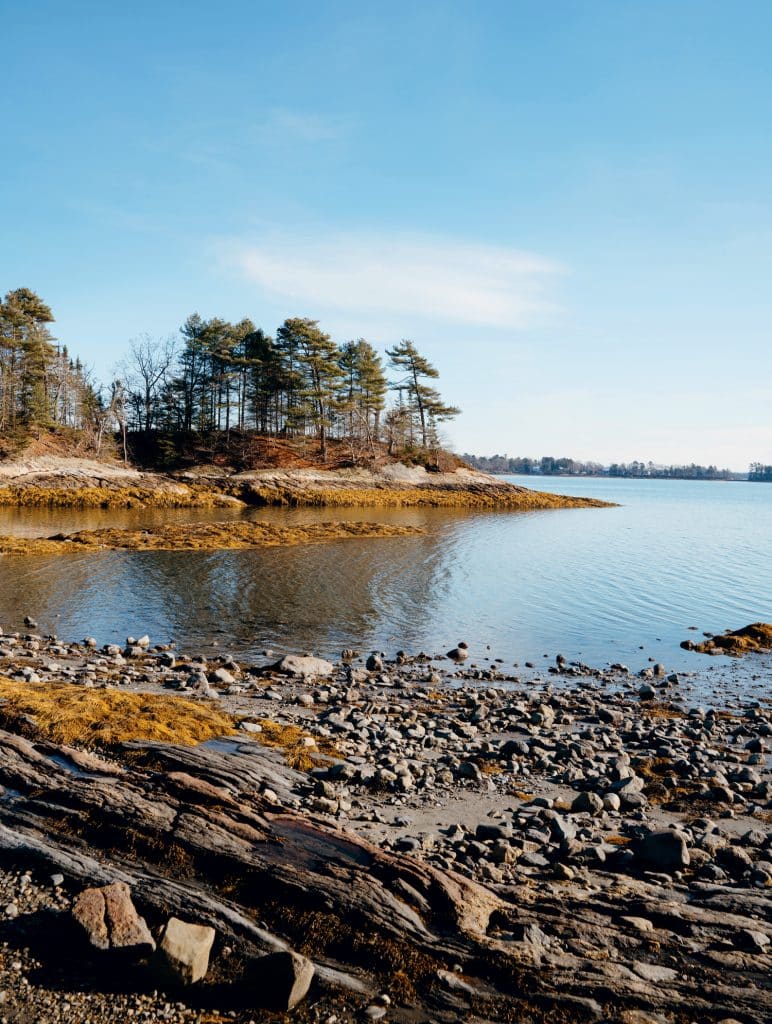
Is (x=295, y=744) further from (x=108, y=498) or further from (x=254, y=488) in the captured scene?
(x=254, y=488)

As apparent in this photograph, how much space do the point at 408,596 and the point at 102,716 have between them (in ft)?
60.0

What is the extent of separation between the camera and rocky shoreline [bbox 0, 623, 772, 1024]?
598 cm

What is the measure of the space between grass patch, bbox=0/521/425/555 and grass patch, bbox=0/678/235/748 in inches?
991

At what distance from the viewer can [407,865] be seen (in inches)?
290

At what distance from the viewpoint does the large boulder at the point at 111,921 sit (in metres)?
6.39

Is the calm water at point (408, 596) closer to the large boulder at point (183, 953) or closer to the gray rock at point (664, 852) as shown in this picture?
the gray rock at point (664, 852)

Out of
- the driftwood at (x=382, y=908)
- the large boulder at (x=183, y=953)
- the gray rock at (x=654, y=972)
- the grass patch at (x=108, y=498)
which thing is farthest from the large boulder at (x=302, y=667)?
the grass patch at (x=108, y=498)

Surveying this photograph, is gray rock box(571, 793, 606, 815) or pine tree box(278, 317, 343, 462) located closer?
gray rock box(571, 793, 606, 815)

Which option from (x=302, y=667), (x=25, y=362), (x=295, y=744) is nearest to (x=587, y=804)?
(x=295, y=744)

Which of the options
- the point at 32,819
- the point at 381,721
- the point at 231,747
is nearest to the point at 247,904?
the point at 32,819

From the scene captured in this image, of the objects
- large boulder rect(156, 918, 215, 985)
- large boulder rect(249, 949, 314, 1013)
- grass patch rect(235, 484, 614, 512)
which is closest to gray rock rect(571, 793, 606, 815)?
large boulder rect(249, 949, 314, 1013)

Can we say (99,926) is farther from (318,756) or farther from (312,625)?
(312,625)

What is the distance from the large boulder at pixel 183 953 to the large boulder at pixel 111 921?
357mm

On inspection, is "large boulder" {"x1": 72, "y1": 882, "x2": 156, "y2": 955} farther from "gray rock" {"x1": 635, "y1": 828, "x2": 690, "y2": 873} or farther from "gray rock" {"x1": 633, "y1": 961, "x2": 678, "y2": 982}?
"gray rock" {"x1": 635, "y1": 828, "x2": 690, "y2": 873}
